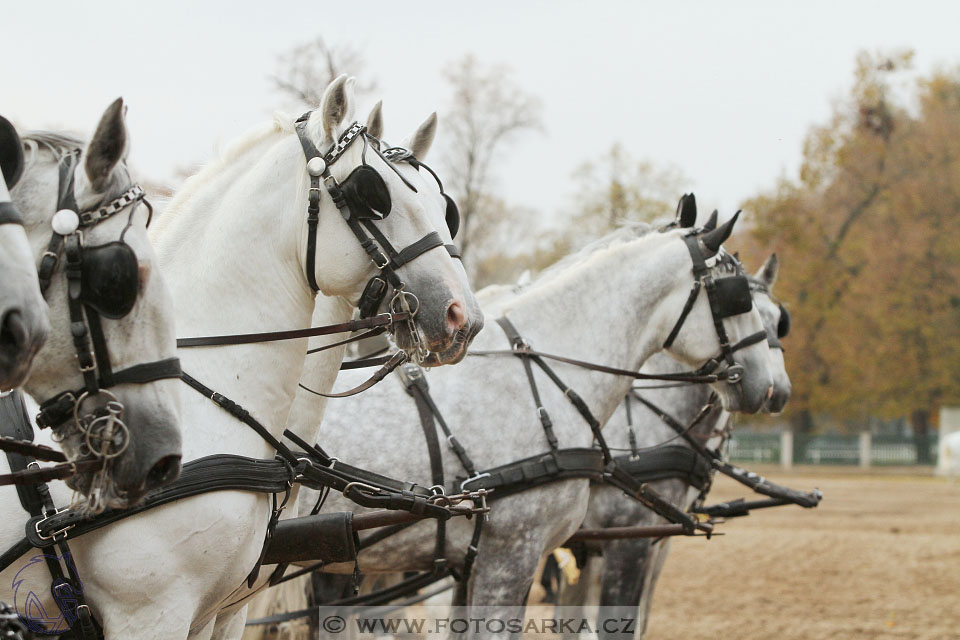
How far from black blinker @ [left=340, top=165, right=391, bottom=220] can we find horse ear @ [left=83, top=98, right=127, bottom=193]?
91 centimetres

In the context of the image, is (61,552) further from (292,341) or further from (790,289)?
(790,289)

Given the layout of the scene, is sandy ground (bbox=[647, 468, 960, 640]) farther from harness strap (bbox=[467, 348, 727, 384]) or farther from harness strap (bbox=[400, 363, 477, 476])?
harness strap (bbox=[400, 363, 477, 476])

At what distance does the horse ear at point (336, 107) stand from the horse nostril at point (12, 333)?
147 cm

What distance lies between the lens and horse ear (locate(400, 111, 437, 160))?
142 inches

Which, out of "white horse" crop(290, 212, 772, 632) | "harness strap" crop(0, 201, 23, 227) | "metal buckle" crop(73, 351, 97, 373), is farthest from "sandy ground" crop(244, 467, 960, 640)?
"harness strap" crop(0, 201, 23, 227)

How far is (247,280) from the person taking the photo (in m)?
3.14

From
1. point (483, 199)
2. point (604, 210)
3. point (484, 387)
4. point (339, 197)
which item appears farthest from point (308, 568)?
point (604, 210)

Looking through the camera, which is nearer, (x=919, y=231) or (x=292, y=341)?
(x=292, y=341)

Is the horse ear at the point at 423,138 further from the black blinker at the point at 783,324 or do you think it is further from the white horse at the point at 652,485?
the black blinker at the point at 783,324

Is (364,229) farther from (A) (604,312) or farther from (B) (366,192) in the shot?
(A) (604,312)

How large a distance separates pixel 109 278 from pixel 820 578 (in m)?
10.0

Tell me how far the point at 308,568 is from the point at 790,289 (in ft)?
103

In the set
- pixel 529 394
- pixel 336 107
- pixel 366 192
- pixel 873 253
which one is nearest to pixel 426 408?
pixel 529 394

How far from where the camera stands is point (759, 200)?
1332 inches
